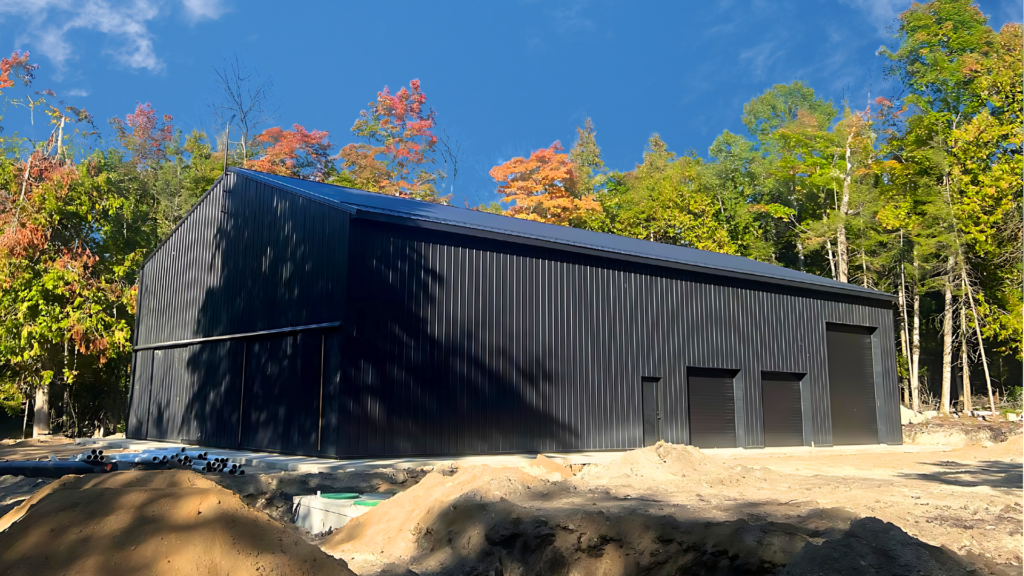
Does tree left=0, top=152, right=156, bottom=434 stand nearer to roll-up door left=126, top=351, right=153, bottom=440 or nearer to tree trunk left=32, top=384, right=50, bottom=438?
tree trunk left=32, top=384, right=50, bottom=438

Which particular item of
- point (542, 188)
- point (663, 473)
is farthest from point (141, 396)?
point (542, 188)

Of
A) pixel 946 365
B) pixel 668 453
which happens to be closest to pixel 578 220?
pixel 946 365

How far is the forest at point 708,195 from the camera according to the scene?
24188 mm

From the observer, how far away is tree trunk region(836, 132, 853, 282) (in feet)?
108

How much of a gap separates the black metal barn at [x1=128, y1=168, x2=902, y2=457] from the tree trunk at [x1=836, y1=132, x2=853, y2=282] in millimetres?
10679

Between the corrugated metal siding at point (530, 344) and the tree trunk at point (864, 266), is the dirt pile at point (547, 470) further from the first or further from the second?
the tree trunk at point (864, 266)

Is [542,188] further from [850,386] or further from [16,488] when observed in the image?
[16,488]

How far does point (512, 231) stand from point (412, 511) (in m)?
9.16

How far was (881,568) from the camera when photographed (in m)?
4.78

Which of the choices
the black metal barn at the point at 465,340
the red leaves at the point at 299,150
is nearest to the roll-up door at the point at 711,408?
the black metal barn at the point at 465,340

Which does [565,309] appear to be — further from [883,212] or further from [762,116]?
[762,116]

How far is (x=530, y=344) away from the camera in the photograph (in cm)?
1580

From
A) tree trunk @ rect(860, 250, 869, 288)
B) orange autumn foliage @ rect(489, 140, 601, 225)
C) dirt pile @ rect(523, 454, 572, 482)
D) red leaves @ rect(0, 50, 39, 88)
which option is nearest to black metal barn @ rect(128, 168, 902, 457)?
dirt pile @ rect(523, 454, 572, 482)

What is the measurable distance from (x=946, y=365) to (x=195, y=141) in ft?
129
